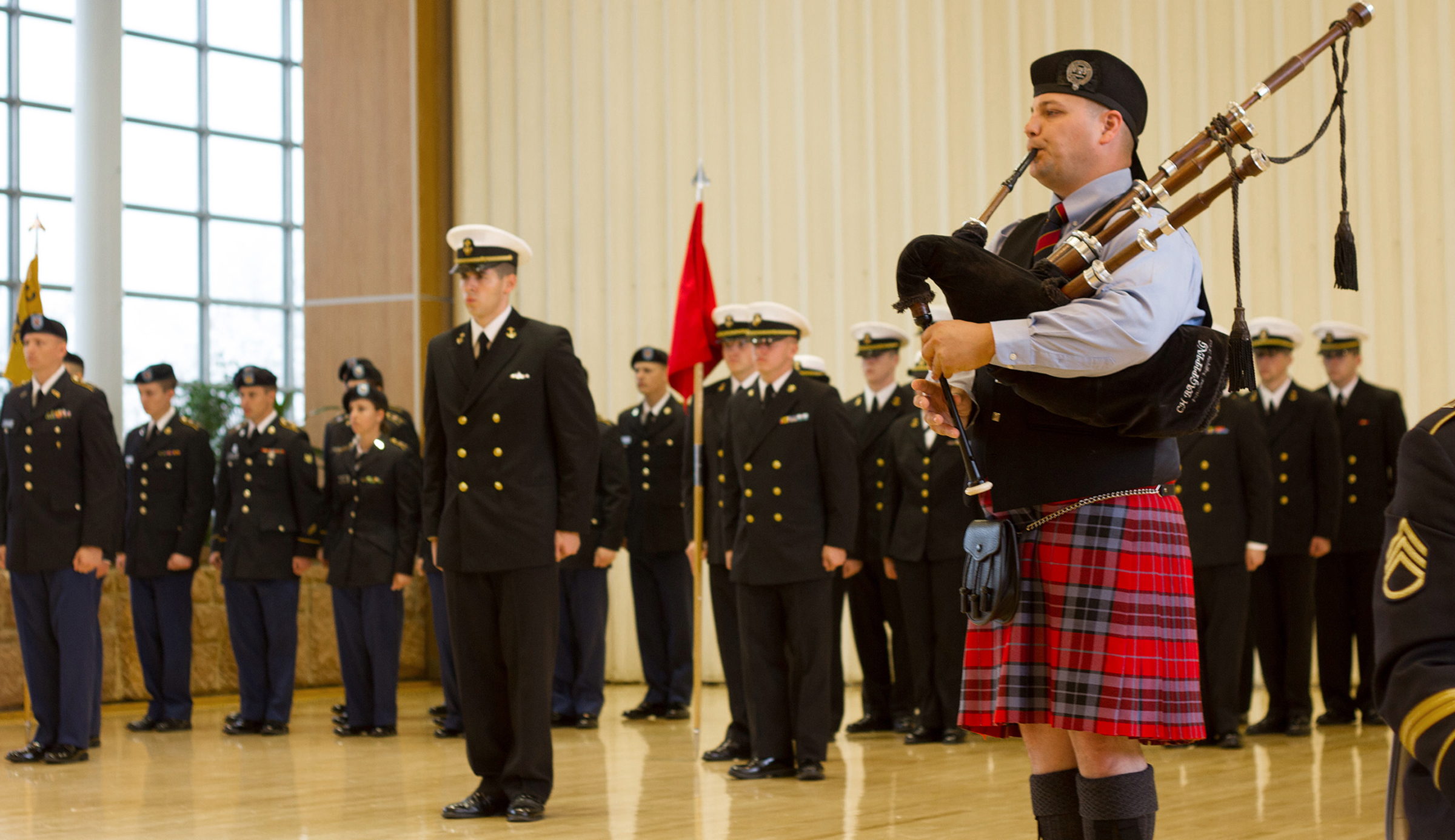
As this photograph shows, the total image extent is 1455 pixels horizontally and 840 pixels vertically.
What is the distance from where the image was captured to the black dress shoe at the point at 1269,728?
17.8ft

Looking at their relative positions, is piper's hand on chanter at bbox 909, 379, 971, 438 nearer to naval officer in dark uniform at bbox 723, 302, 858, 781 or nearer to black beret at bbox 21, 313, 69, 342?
naval officer in dark uniform at bbox 723, 302, 858, 781

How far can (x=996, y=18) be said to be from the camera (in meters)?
7.52

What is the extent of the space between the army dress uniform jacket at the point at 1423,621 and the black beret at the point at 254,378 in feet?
18.5

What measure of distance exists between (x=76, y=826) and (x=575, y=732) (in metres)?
2.41

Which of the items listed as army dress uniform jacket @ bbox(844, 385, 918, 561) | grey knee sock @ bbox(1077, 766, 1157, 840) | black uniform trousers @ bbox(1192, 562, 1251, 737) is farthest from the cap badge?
army dress uniform jacket @ bbox(844, 385, 918, 561)

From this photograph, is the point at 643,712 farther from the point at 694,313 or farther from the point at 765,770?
the point at 694,313

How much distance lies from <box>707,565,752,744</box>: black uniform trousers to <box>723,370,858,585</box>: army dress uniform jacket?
0.51 m

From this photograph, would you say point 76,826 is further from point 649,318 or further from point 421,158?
point 421,158

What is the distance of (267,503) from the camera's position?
238 inches

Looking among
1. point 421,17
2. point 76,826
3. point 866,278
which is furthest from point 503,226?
point 76,826

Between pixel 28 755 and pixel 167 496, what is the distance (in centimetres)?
142

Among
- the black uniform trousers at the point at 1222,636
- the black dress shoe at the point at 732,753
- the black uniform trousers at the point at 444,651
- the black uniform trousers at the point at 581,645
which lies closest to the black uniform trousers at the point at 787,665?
the black dress shoe at the point at 732,753

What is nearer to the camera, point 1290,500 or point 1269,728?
point 1269,728

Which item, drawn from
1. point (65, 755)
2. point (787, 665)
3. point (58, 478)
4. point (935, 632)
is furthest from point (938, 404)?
point (65, 755)
